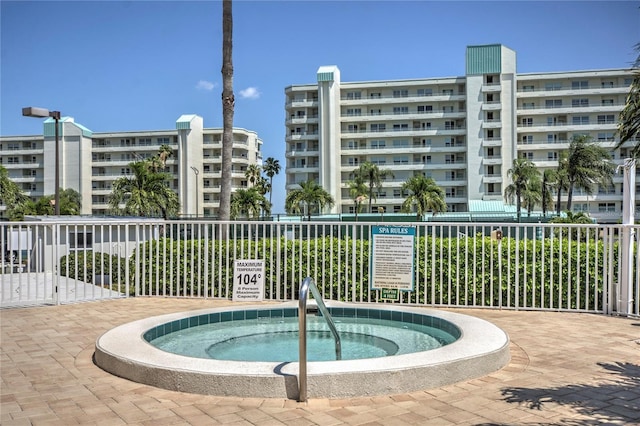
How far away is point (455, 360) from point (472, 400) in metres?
0.56

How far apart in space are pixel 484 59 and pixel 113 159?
5942 cm

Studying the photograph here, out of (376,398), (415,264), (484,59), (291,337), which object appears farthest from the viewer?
(484,59)

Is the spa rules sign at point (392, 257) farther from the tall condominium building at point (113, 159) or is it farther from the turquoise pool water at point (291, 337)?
the tall condominium building at point (113, 159)

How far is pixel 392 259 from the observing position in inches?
390

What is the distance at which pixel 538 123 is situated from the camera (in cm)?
7125

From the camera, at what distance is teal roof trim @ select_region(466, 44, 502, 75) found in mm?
69750

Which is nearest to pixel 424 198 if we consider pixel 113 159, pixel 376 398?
pixel 113 159

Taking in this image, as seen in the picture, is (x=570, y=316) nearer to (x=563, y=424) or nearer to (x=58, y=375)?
(x=563, y=424)

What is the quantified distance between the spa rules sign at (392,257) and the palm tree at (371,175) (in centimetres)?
5988

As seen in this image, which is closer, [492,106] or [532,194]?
[532,194]

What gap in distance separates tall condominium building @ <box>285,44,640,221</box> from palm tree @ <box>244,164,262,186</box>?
1186cm

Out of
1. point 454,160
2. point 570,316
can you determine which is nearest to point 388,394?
point 570,316

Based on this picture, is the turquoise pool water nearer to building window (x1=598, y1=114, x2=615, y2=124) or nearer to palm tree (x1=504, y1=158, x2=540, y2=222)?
palm tree (x1=504, y1=158, x2=540, y2=222)

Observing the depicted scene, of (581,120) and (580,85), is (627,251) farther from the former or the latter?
(580,85)
